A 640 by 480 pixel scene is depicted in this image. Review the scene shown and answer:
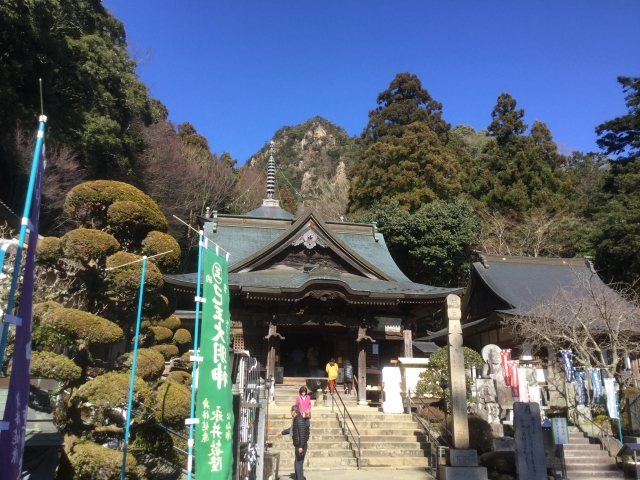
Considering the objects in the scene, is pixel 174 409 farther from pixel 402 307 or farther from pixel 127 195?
pixel 402 307

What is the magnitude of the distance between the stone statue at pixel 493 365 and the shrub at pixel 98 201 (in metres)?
9.87

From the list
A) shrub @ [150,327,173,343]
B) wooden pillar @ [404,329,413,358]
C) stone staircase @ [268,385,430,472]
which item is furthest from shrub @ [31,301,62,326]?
wooden pillar @ [404,329,413,358]

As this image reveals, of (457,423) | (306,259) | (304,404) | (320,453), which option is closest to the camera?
(304,404)

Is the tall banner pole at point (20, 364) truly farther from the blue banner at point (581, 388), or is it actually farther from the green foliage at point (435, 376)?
the blue banner at point (581, 388)

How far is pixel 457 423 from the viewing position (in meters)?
9.20

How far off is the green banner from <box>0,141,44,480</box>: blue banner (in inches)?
63.4

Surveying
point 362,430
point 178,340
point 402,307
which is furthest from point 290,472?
point 402,307

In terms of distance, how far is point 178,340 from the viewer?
1030 cm

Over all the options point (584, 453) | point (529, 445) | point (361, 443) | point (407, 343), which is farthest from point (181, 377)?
point (407, 343)

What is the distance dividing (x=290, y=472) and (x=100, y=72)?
57.4 feet

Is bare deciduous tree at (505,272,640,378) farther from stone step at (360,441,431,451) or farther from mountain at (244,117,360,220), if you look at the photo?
mountain at (244,117,360,220)

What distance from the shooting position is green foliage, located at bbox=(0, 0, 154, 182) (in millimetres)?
16719

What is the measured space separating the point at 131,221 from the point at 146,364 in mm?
1832

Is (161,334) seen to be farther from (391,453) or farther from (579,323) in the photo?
(579,323)
